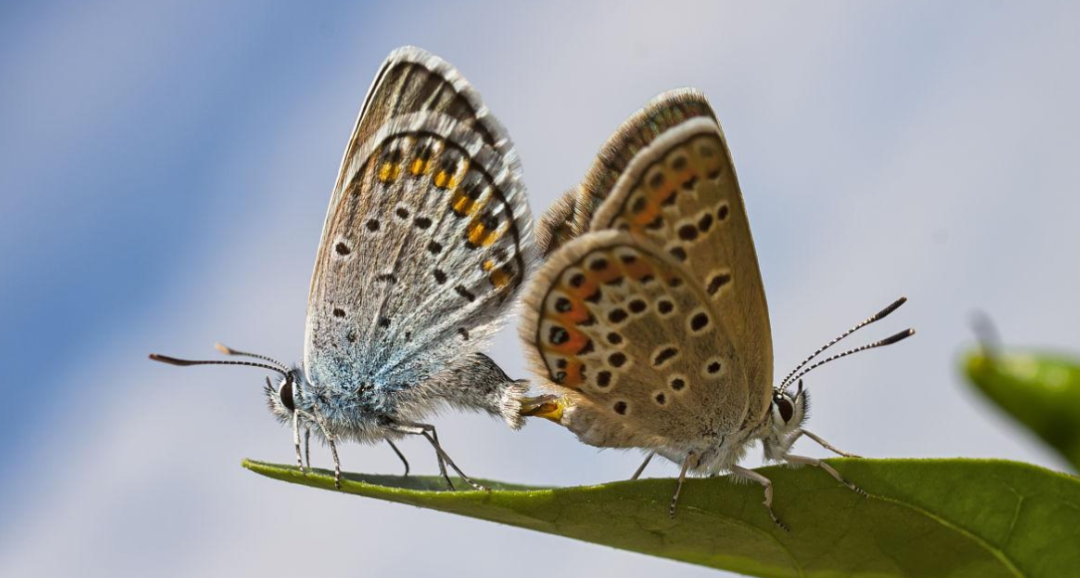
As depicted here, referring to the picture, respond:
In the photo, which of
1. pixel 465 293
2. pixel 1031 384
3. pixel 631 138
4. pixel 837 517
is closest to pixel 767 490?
pixel 837 517

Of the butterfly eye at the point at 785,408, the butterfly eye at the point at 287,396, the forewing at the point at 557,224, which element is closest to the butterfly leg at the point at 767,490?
the butterfly eye at the point at 785,408

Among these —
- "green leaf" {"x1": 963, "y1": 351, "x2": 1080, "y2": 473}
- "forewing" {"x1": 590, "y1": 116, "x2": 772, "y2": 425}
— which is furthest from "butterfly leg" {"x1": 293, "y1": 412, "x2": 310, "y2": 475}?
"green leaf" {"x1": 963, "y1": 351, "x2": 1080, "y2": 473}

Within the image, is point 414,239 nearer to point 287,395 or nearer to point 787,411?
point 287,395

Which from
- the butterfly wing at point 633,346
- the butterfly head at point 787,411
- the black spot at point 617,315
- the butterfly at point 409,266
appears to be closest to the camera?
the butterfly wing at point 633,346

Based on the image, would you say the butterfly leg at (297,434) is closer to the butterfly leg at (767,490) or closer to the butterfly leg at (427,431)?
the butterfly leg at (427,431)

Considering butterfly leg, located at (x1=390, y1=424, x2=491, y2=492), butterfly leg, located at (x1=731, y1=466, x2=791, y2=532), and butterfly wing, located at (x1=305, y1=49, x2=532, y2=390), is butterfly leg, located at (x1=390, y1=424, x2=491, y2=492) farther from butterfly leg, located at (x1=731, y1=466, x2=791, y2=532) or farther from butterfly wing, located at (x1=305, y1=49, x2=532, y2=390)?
butterfly leg, located at (x1=731, y1=466, x2=791, y2=532)

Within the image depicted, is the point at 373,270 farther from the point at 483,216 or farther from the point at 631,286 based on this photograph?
the point at 631,286
